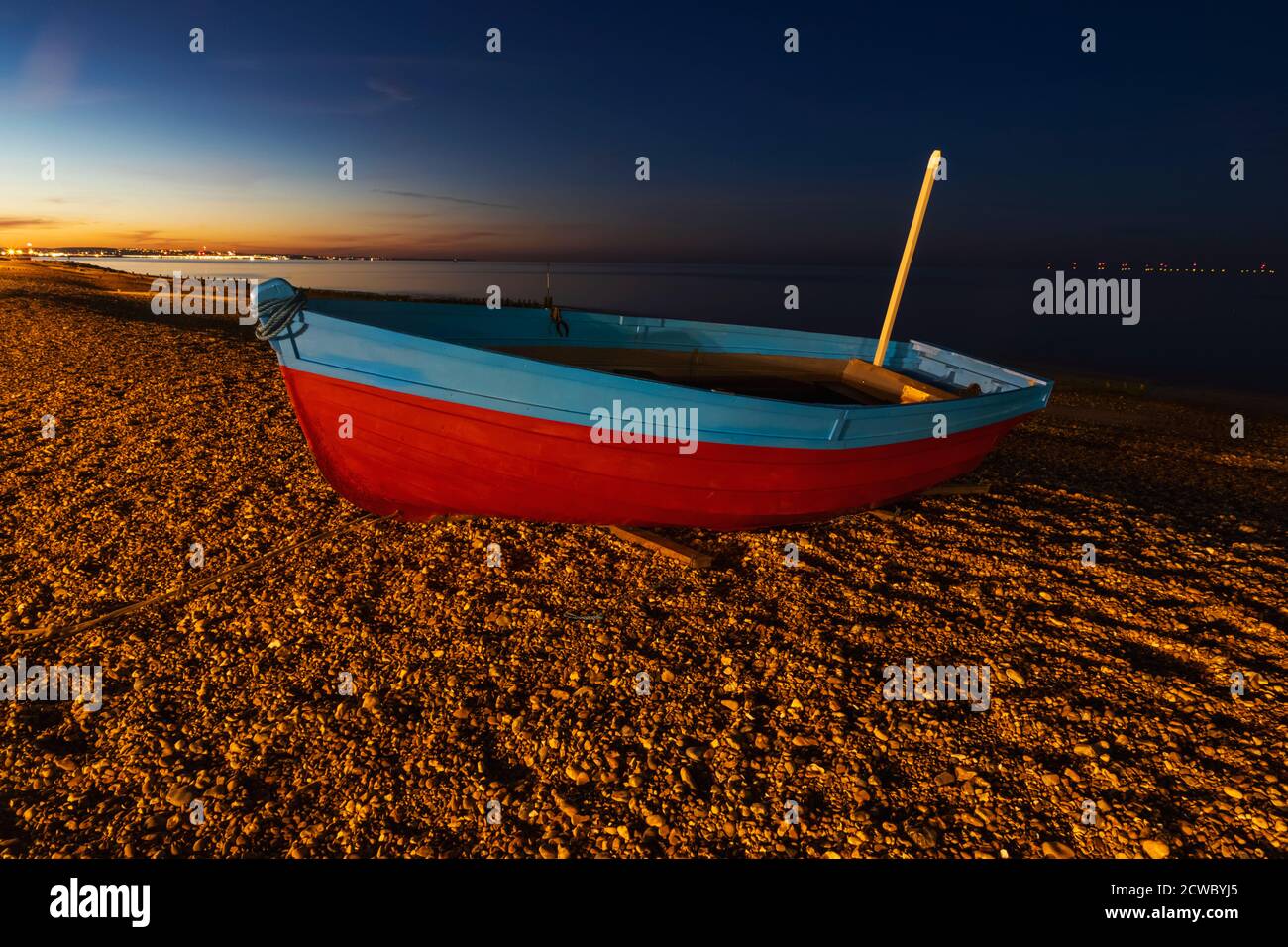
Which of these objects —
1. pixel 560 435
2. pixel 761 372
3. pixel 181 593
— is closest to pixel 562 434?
pixel 560 435

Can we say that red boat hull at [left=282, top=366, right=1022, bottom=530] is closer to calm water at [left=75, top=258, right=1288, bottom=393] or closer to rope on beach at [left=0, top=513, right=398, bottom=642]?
rope on beach at [left=0, top=513, right=398, bottom=642]

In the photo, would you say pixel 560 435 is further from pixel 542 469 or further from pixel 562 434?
pixel 542 469

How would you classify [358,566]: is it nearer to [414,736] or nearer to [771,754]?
[414,736]

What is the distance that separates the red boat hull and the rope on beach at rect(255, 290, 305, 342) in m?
0.48

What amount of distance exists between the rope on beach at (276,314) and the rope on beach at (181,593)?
2.30m

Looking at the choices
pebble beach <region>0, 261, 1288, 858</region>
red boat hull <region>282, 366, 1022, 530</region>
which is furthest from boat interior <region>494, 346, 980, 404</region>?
red boat hull <region>282, 366, 1022, 530</region>

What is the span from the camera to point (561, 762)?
164 inches

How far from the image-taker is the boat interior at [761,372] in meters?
9.30

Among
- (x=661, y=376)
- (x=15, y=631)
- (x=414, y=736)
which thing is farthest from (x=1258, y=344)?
(x=15, y=631)

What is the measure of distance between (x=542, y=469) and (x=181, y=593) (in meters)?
3.64

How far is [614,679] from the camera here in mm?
4984

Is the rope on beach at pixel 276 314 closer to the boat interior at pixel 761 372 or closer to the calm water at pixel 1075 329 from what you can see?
the boat interior at pixel 761 372

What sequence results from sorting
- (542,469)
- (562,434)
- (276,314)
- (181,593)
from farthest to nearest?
(542,469) → (562,434) → (181,593) → (276,314)

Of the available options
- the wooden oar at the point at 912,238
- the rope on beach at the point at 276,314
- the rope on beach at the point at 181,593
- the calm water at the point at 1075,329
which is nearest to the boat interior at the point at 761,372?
the wooden oar at the point at 912,238
